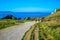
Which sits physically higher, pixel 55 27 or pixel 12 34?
pixel 55 27

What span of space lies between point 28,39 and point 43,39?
4.91 feet

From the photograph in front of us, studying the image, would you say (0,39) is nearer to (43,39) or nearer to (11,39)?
(11,39)

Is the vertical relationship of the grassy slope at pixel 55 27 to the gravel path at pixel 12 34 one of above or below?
above

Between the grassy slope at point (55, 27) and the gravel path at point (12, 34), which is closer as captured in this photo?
the grassy slope at point (55, 27)

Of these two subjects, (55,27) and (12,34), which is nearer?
(55,27)

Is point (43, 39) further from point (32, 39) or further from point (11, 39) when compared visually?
point (11, 39)

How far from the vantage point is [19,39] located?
23.1 metres

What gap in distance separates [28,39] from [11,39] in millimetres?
1841

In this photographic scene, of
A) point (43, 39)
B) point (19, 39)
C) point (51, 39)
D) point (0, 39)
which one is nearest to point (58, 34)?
point (51, 39)

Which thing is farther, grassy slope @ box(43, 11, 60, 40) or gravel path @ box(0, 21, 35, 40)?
gravel path @ box(0, 21, 35, 40)

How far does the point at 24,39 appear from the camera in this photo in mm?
23438

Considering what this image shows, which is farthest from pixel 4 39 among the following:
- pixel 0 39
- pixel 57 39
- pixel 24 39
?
pixel 57 39

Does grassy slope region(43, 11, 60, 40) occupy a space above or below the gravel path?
above

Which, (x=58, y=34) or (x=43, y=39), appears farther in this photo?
(x=43, y=39)
